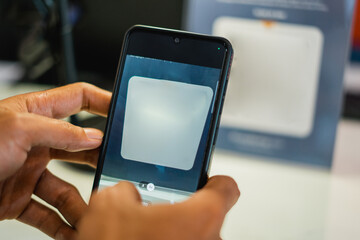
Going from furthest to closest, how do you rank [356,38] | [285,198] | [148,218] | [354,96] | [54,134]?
[356,38] < [354,96] < [285,198] < [54,134] < [148,218]

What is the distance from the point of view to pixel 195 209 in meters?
0.31

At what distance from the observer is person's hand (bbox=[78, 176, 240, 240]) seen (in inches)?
11.8

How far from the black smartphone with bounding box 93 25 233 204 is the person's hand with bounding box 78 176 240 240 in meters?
0.08

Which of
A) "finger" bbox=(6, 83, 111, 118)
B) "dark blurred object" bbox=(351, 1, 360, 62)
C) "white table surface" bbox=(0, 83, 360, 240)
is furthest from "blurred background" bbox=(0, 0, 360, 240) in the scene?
"dark blurred object" bbox=(351, 1, 360, 62)

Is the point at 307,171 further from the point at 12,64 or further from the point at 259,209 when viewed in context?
the point at 12,64

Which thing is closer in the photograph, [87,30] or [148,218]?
[148,218]

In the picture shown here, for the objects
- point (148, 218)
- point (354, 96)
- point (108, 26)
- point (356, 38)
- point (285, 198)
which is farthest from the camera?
point (356, 38)

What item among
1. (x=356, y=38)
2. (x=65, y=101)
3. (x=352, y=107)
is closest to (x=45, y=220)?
(x=65, y=101)

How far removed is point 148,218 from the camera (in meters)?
0.31

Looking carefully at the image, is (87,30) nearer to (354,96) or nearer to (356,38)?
(354,96)

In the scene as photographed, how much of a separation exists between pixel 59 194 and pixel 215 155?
283mm

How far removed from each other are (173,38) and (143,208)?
0.66ft

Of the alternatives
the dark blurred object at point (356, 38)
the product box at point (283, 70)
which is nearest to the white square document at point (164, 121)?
the product box at point (283, 70)

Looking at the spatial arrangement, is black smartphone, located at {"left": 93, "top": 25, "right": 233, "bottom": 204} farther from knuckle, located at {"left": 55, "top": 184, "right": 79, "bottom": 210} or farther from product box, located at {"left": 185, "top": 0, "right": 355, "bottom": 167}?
product box, located at {"left": 185, "top": 0, "right": 355, "bottom": 167}
